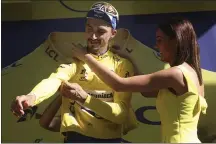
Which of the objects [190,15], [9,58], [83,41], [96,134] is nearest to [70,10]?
[83,41]

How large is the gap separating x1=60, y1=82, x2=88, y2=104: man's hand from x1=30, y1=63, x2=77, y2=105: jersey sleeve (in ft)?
0.10

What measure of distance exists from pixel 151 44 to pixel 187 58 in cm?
52

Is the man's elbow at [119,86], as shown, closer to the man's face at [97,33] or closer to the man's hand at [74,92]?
the man's hand at [74,92]

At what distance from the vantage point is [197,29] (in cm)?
244

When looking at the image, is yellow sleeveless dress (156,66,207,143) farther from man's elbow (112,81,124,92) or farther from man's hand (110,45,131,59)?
man's hand (110,45,131,59)

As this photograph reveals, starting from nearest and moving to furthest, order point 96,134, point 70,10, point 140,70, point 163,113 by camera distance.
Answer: point 163,113 → point 96,134 → point 140,70 → point 70,10

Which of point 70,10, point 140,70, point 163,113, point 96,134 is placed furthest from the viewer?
point 70,10

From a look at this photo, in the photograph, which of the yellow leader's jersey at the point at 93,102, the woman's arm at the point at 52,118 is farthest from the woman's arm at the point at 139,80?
the woman's arm at the point at 52,118

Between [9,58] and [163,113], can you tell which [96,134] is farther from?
[9,58]

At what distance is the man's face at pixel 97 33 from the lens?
2.11 meters

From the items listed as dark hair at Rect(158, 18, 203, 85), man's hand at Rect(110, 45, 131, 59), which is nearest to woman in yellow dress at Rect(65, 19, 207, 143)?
dark hair at Rect(158, 18, 203, 85)

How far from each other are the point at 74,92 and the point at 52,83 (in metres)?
0.10

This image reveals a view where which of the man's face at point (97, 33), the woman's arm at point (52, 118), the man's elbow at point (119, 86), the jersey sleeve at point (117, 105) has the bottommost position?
the woman's arm at point (52, 118)

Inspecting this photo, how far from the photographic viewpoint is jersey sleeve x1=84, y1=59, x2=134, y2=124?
199 cm
